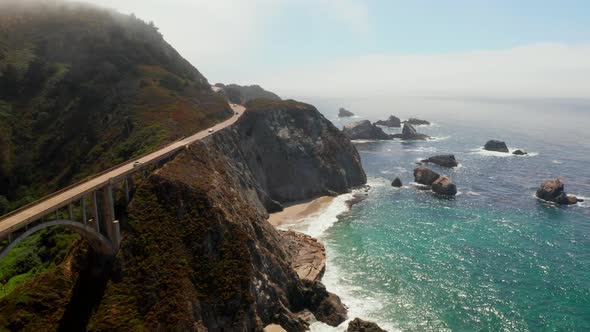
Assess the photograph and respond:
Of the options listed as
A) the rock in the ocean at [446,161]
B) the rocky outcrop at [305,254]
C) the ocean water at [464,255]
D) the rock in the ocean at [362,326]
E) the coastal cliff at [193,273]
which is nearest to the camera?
the coastal cliff at [193,273]

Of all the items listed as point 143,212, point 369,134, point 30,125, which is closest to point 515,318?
point 143,212

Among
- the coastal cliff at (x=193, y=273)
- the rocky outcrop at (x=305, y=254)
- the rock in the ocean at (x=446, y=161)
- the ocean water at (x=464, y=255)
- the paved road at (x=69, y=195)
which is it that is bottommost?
the ocean water at (x=464, y=255)

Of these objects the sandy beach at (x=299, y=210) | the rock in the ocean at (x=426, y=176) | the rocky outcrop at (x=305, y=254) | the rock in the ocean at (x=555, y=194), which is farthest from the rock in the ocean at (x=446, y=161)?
the rocky outcrop at (x=305, y=254)

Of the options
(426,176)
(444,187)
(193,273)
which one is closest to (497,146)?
(426,176)

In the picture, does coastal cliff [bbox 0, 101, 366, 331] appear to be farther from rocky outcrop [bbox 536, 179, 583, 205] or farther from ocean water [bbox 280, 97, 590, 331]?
rocky outcrop [bbox 536, 179, 583, 205]

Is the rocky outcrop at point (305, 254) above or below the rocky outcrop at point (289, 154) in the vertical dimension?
below

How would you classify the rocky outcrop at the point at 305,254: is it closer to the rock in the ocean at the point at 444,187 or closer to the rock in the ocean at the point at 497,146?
the rock in the ocean at the point at 444,187
